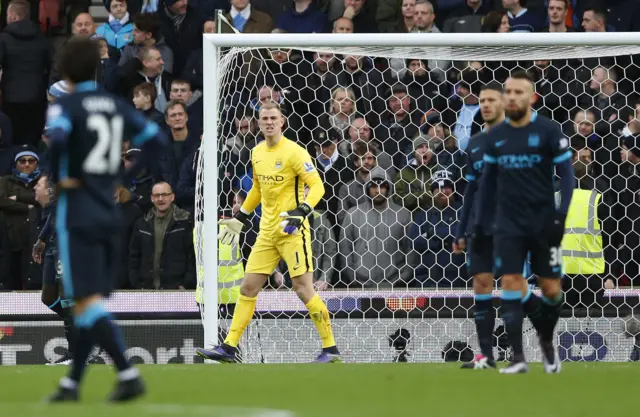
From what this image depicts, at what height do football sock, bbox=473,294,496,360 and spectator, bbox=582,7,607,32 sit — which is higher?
spectator, bbox=582,7,607,32

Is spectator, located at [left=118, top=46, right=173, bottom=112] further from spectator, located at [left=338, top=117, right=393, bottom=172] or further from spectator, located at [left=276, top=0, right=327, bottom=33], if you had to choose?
spectator, located at [left=338, top=117, right=393, bottom=172]

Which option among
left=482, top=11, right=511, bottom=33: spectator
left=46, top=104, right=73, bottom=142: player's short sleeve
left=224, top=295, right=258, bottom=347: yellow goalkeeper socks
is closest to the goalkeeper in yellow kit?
left=224, top=295, right=258, bottom=347: yellow goalkeeper socks

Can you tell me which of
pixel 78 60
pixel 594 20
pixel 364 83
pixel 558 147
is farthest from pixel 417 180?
pixel 78 60

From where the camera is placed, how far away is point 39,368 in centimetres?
1038

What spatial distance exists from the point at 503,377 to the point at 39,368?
360cm

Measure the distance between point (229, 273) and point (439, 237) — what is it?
202 centimetres

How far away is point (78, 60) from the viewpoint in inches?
285

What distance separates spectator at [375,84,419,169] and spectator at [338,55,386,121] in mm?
118

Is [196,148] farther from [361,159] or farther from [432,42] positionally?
[432,42]

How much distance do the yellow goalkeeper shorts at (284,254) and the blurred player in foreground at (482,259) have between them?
5.69 feet

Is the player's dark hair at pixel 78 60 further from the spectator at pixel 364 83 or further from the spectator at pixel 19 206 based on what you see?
the spectator at pixel 19 206

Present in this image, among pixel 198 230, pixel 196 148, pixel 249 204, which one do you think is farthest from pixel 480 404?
pixel 196 148

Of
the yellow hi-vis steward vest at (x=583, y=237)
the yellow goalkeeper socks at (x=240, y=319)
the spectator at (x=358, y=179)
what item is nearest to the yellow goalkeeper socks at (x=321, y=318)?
the yellow goalkeeper socks at (x=240, y=319)

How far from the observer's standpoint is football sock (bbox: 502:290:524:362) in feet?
30.0
